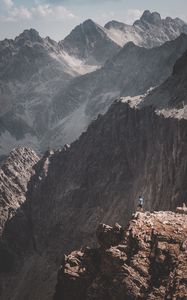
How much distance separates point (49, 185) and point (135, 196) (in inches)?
2537

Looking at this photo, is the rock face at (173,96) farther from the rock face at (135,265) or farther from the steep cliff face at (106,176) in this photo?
the rock face at (135,265)

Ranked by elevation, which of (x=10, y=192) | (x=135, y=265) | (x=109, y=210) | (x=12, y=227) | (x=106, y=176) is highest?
(x=106, y=176)

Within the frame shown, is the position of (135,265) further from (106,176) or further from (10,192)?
(10,192)

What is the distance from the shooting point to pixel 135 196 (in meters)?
129

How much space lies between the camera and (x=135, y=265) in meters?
40.5

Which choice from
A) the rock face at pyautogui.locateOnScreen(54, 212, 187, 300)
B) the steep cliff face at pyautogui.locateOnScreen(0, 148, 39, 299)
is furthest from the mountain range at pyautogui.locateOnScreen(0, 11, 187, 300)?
the steep cliff face at pyautogui.locateOnScreen(0, 148, 39, 299)

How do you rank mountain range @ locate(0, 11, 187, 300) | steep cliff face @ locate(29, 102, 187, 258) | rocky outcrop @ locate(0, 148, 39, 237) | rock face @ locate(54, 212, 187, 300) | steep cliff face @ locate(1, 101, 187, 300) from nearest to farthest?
rock face @ locate(54, 212, 187, 300)
mountain range @ locate(0, 11, 187, 300)
steep cliff face @ locate(29, 102, 187, 258)
steep cliff face @ locate(1, 101, 187, 300)
rocky outcrop @ locate(0, 148, 39, 237)

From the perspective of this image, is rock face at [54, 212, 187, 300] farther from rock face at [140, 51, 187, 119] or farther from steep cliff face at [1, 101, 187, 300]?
rock face at [140, 51, 187, 119]

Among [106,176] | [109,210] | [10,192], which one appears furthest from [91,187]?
[10,192]

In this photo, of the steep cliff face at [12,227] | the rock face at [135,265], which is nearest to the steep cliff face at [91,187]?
the steep cliff face at [12,227]

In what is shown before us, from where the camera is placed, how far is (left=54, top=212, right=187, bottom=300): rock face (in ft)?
127

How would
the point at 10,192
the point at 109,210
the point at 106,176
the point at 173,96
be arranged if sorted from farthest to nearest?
the point at 10,192, the point at 106,176, the point at 109,210, the point at 173,96

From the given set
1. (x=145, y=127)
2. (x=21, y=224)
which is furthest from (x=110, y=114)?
(x=21, y=224)

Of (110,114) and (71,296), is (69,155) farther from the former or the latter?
(71,296)
